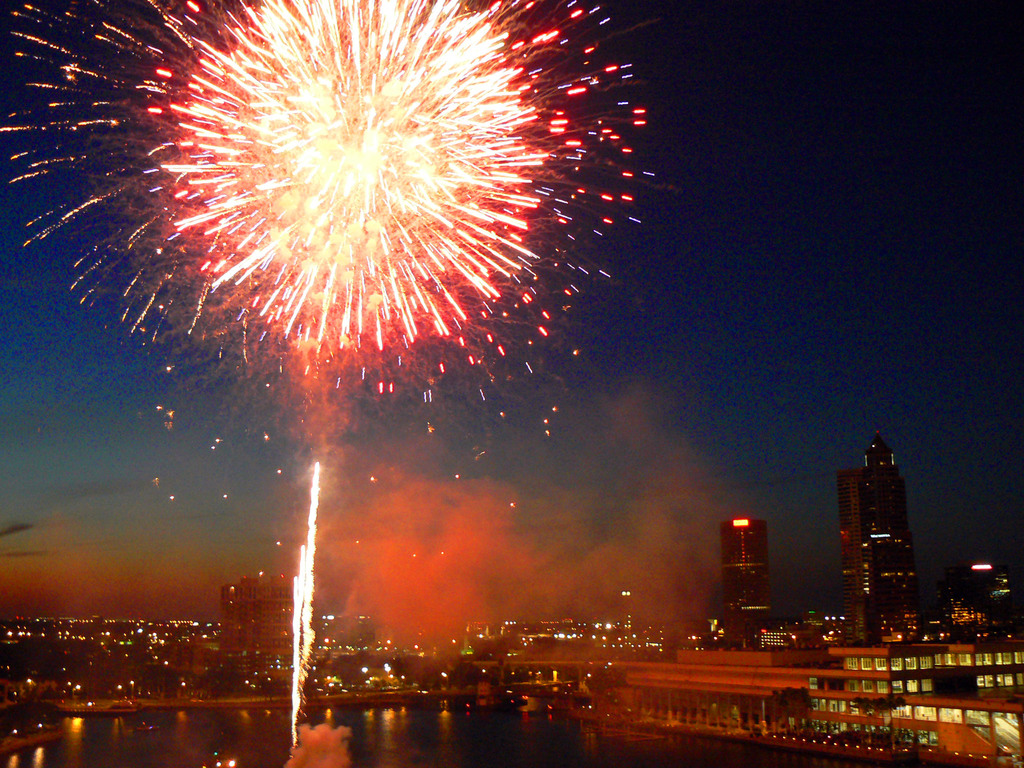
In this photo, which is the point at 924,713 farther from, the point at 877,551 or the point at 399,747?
Result: the point at 877,551

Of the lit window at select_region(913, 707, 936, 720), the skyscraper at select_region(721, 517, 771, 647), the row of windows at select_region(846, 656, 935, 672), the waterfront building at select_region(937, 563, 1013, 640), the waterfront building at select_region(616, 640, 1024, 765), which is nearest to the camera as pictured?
the waterfront building at select_region(616, 640, 1024, 765)

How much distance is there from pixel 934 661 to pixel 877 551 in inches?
1975

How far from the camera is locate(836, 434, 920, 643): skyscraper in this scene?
62531 mm

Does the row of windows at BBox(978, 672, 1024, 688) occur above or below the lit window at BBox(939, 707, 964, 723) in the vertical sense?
above

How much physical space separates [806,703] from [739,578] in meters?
57.2

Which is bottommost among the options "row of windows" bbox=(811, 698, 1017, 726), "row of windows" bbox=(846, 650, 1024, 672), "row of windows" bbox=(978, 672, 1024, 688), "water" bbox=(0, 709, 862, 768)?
"water" bbox=(0, 709, 862, 768)

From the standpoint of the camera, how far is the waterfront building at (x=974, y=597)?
5844 cm

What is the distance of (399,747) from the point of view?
20.6 m

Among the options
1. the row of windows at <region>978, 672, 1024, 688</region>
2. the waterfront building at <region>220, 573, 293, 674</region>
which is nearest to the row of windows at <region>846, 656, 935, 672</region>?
the row of windows at <region>978, 672, 1024, 688</region>

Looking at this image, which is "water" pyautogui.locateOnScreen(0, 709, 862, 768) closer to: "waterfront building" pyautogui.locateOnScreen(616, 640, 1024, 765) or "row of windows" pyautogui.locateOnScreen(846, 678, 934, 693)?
"waterfront building" pyautogui.locateOnScreen(616, 640, 1024, 765)

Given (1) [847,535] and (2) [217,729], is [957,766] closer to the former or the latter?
(2) [217,729]

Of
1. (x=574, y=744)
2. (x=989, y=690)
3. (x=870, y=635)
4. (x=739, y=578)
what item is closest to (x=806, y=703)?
(x=989, y=690)

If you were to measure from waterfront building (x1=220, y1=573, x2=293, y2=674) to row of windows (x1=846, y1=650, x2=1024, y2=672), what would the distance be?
98.3 feet

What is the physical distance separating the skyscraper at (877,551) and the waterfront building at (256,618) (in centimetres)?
4001
